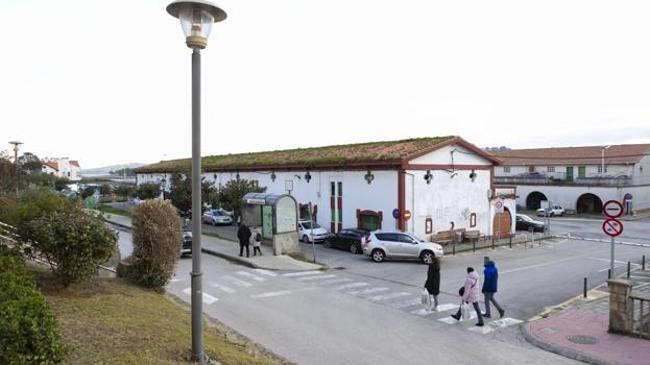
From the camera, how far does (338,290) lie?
15.7 m

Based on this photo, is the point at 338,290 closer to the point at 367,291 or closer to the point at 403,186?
the point at 367,291

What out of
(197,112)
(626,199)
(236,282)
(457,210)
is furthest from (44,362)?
(626,199)

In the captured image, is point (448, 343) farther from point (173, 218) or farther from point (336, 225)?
point (336, 225)

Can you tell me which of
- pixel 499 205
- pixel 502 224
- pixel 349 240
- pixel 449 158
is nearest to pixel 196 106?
pixel 349 240

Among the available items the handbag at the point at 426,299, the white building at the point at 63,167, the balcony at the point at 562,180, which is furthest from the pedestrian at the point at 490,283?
the white building at the point at 63,167

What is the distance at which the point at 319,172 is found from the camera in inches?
1267

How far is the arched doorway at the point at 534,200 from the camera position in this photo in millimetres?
55844

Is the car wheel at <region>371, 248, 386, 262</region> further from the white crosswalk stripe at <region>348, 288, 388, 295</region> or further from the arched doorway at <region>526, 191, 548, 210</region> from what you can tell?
the arched doorway at <region>526, 191, 548, 210</region>

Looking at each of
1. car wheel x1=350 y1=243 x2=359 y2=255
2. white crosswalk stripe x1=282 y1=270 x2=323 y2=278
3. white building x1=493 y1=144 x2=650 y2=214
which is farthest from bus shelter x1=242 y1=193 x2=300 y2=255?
white building x1=493 y1=144 x2=650 y2=214

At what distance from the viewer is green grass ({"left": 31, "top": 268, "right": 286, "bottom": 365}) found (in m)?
6.26

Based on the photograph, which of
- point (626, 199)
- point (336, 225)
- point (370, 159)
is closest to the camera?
point (370, 159)

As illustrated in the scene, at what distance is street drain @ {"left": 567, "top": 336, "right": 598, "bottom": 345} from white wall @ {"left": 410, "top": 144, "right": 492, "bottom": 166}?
16373 millimetres

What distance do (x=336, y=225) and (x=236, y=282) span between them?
14676mm

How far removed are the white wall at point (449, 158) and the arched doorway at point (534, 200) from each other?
28.9 meters
